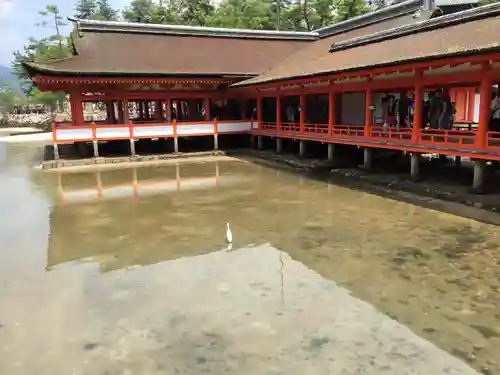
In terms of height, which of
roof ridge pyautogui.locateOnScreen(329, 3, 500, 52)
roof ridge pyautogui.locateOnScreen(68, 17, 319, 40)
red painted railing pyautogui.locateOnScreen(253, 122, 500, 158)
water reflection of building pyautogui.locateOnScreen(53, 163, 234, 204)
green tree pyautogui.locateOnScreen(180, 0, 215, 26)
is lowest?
water reflection of building pyautogui.locateOnScreen(53, 163, 234, 204)

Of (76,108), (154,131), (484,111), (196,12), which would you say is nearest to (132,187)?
(154,131)

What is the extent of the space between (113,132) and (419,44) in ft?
43.3

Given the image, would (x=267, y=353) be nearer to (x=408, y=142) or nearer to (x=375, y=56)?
(x=408, y=142)

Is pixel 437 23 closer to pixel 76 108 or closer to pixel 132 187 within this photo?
pixel 132 187

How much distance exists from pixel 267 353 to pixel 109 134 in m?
17.0

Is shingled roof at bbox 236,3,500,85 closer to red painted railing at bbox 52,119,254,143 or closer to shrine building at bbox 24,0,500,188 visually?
shrine building at bbox 24,0,500,188

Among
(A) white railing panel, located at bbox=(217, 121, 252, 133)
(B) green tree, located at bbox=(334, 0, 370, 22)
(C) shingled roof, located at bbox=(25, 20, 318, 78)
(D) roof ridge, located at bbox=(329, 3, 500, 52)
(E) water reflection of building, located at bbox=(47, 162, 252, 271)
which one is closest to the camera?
(E) water reflection of building, located at bbox=(47, 162, 252, 271)

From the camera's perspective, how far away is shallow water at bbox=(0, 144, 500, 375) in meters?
4.77

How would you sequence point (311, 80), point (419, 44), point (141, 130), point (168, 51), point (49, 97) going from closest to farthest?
point (419, 44) → point (311, 80) → point (141, 130) → point (168, 51) → point (49, 97)

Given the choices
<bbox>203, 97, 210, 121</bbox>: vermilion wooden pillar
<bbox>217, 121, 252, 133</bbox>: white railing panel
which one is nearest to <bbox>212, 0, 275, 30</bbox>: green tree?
<bbox>203, 97, 210, 121</bbox>: vermilion wooden pillar

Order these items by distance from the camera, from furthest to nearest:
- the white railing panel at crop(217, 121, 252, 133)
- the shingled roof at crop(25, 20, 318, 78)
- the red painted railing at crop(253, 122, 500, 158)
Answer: the white railing panel at crop(217, 121, 252, 133)
the shingled roof at crop(25, 20, 318, 78)
the red painted railing at crop(253, 122, 500, 158)

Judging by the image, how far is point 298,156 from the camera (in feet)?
63.7

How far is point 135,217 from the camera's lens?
10578mm

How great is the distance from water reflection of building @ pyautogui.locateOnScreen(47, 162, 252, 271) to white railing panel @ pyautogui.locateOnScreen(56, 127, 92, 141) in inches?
121
